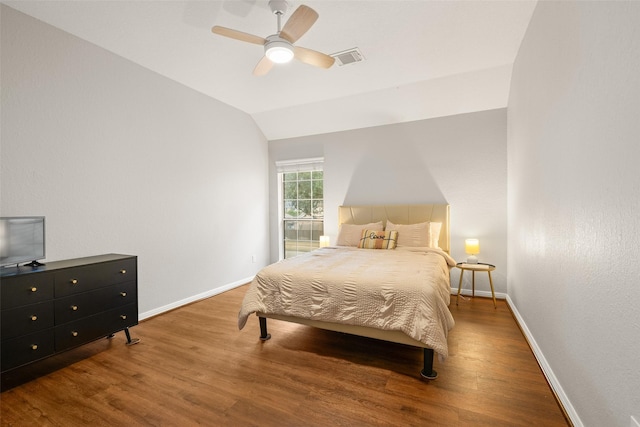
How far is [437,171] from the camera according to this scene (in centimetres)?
410

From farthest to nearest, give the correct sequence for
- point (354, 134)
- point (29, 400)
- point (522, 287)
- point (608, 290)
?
point (354, 134) < point (522, 287) < point (29, 400) < point (608, 290)

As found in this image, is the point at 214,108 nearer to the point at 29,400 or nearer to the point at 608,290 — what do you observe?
the point at 29,400

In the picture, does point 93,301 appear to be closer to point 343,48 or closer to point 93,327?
point 93,327

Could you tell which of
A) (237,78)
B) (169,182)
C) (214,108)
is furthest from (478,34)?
(169,182)

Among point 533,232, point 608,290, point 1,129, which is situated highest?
point 1,129

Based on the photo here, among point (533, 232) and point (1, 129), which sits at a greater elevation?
point (1, 129)

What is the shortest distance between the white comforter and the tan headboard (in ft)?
4.08

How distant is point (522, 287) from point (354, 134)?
309cm

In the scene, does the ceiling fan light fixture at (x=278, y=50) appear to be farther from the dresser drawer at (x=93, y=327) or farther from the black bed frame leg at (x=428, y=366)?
the dresser drawer at (x=93, y=327)

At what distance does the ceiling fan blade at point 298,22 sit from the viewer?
1.90m

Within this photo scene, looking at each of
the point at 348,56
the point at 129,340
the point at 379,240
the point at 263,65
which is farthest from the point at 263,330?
the point at 348,56

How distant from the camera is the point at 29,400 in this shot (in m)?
1.81

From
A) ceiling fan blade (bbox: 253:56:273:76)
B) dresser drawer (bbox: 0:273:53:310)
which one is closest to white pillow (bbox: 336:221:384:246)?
ceiling fan blade (bbox: 253:56:273:76)

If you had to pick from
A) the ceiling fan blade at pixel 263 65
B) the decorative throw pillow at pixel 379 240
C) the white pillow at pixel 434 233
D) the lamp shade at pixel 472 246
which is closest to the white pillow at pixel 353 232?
the decorative throw pillow at pixel 379 240
